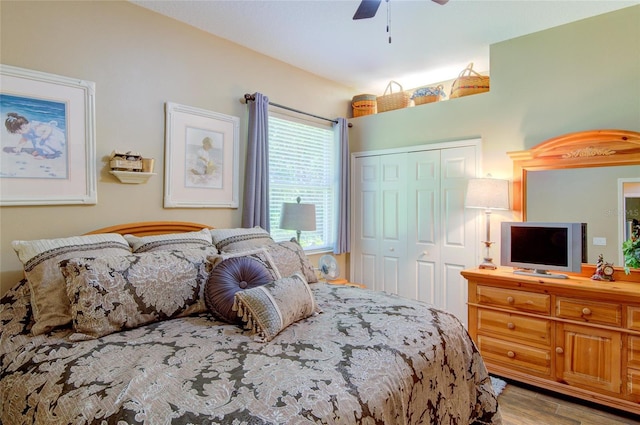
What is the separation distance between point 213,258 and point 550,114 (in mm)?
2860

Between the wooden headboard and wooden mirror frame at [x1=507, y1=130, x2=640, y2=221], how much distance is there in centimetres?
269

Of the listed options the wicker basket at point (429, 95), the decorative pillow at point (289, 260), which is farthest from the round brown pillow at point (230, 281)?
the wicker basket at point (429, 95)

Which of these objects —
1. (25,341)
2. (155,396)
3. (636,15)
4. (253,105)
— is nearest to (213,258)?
(25,341)

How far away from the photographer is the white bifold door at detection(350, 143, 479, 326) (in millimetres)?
3314

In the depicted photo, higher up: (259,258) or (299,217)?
(299,217)

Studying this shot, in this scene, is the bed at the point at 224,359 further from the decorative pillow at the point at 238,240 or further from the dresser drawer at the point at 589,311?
the dresser drawer at the point at 589,311

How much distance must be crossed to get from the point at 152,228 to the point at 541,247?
9.68 feet

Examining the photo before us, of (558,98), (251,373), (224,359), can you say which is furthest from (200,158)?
(558,98)

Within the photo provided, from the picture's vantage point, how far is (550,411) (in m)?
2.29

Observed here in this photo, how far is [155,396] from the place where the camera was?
103 cm

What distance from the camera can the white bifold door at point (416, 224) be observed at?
331 centimetres

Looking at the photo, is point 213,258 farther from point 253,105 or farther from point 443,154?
point 443,154

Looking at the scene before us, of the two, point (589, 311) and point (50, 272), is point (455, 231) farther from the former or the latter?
point (50, 272)

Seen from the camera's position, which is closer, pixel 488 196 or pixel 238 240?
pixel 238 240
